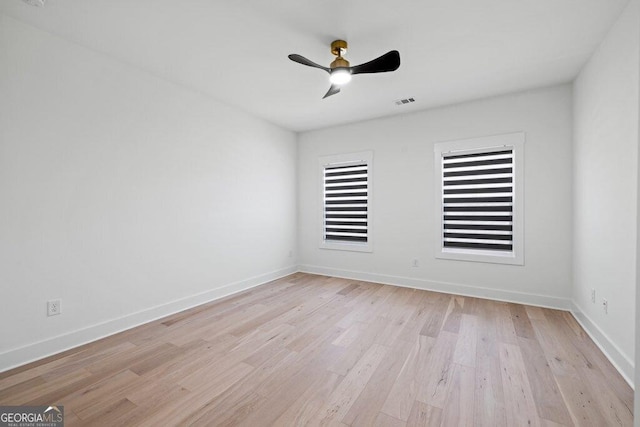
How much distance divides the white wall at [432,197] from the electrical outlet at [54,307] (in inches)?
139

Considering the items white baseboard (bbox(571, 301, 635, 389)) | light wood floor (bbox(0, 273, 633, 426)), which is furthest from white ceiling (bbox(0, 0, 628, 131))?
light wood floor (bbox(0, 273, 633, 426))

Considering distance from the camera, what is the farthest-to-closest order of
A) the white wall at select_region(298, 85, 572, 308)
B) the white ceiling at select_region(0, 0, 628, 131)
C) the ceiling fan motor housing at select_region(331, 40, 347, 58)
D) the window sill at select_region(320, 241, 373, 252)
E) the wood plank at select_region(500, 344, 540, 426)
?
the window sill at select_region(320, 241, 373, 252) → the white wall at select_region(298, 85, 572, 308) → the ceiling fan motor housing at select_region(331, 40, 347, 58) → the white ceiling at select_region(0, 0, 628, 131) → the wood plank at select_region(500, 344, 540, 426)

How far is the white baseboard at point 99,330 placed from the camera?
7.13ft

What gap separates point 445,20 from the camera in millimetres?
2207

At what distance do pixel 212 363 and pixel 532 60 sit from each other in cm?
411

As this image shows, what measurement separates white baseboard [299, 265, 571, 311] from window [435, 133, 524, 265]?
16.4 inches

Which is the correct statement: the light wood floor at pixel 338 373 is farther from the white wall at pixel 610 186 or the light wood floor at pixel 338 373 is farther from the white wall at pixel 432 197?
the white wall at pixel 432 197

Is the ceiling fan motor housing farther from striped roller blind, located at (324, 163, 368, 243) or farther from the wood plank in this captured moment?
the wood plank

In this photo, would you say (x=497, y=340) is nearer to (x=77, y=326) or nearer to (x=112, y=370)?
(x=112, y=370)

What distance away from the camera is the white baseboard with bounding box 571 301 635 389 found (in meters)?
1.95

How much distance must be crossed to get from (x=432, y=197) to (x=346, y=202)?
1.48 m

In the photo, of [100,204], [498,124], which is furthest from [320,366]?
[498,124]

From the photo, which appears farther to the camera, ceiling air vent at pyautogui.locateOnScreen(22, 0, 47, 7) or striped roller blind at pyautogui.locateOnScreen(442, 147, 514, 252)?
striped roller blind at pyautogui.locateOnScreen(442, 147, 514, 252)

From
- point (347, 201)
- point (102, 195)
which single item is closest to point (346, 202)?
point (347, 201)
